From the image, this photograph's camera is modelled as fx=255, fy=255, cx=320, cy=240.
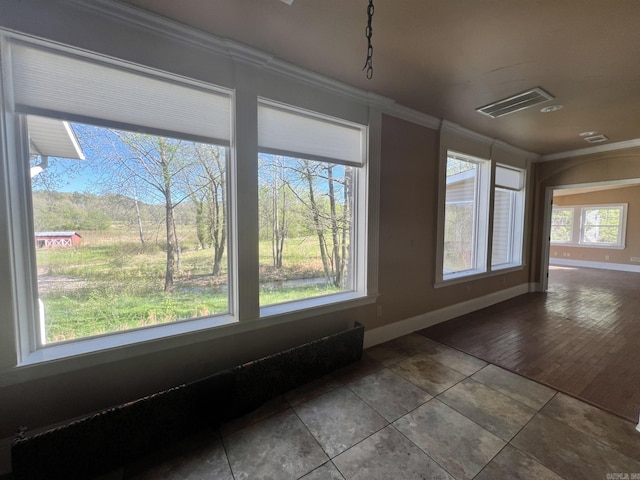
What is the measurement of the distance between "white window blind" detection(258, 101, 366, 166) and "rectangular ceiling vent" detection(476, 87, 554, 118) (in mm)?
1513

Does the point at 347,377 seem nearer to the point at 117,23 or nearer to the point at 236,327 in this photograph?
the point at 236,327

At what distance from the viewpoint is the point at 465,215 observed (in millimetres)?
3961

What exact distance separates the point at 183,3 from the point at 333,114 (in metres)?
1.34

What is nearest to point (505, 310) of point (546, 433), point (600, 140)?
point (546, 433)

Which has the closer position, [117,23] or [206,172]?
[117,23]

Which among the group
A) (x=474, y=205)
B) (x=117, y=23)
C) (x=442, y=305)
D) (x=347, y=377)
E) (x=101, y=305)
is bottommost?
(x=347, y=377)

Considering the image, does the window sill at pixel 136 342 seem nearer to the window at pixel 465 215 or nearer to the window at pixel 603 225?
the window at pixel 465 215

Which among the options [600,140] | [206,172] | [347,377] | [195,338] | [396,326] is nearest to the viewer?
[195,338]

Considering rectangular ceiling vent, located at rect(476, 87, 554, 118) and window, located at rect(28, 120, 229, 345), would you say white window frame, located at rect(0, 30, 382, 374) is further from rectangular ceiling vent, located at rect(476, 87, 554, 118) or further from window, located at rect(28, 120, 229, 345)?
rectangular ceiling vent, located at rect(476, 87, 554, 118)

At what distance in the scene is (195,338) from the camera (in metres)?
1.85

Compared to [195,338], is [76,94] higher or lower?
higher

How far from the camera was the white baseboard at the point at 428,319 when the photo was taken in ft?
9.58

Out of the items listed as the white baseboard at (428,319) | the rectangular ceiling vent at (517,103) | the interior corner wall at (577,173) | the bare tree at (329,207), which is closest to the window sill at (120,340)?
the bare tree at (329,207)

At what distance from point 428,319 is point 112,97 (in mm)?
3842
